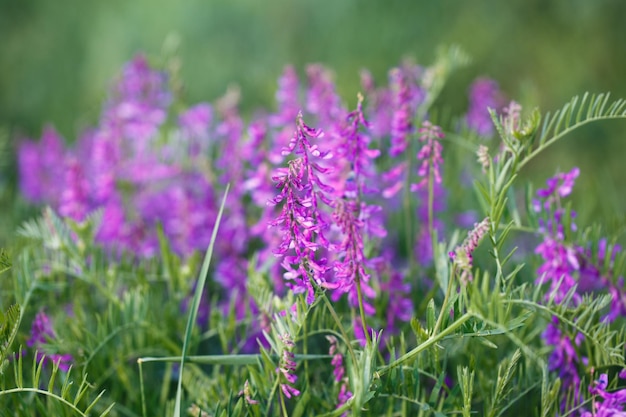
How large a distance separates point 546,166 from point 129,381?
2734 millimetres

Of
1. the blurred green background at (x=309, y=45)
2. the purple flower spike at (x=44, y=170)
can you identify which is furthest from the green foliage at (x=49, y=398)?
the blurred green background at (x=309, y=45)

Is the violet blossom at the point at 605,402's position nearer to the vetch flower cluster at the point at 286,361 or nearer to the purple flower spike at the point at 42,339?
the vetch flower cluster at the point at 286,361

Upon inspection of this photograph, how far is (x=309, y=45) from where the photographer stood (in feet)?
15.5

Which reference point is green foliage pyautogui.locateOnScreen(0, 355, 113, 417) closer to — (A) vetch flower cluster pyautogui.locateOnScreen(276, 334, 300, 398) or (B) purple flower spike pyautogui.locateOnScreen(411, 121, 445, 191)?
(A) vetch flower cluster pyautogui.locateOnScreen(276, 334, 300, 398)

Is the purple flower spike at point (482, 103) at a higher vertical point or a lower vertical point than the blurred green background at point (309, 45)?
lower

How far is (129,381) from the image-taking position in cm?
161

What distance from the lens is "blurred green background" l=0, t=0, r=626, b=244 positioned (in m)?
4.14

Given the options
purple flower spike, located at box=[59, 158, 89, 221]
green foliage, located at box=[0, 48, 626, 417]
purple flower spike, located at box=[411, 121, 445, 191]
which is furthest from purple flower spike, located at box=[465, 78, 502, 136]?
purple flower spike, located at box=[59, 158, 89, 221]

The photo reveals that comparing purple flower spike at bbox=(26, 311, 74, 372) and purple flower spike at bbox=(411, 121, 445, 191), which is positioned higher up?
purple flower spike at bbox=(411, 121, 445, 191)

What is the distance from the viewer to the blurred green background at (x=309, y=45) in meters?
4.14

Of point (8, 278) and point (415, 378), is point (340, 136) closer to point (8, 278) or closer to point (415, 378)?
point (415, 378)

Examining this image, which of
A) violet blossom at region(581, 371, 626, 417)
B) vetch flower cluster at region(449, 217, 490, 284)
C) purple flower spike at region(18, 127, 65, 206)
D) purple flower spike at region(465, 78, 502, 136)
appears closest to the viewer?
vetch flower cluster at region(449, 217, 490, 284)

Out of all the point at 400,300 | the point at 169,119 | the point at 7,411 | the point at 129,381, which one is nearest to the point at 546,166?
the point at 169,119

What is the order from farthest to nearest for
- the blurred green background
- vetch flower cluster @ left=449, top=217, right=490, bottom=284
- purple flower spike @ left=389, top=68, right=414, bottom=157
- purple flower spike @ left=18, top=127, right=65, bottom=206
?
1. the blurred green background
2. purple flower spike @ left=18, top=127, right=65, bottom=206
3. purple flower spike @ left=389, top=68, right=414, bottom=157
4. vetch flower cluster @ left=449, top=217, right=490, bottom=284
